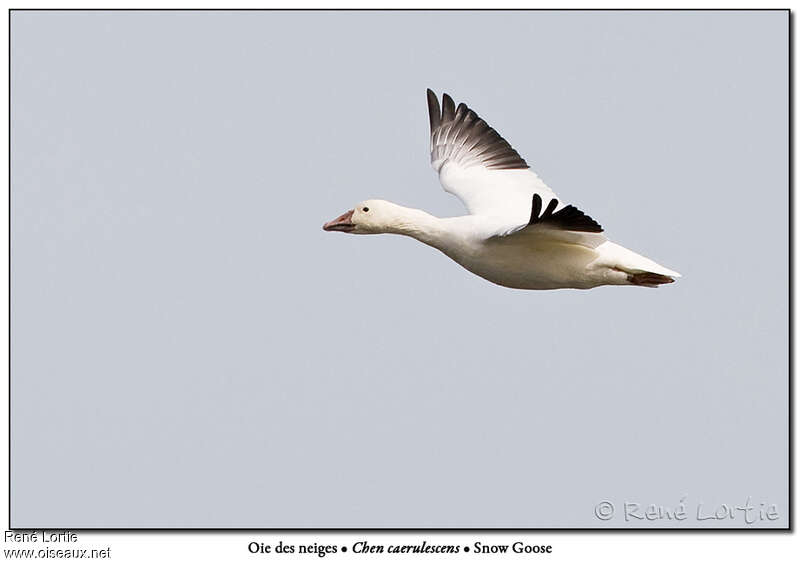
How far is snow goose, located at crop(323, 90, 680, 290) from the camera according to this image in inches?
409

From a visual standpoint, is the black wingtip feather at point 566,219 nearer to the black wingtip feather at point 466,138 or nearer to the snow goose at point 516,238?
the snow goose at point 516,238

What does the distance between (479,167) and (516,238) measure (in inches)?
82.7

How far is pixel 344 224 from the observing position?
37.2 ft

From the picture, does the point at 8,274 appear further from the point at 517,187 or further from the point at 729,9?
the point at 729,9

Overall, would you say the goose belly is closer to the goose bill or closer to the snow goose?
the snow goose

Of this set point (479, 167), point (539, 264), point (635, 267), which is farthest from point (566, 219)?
point (479, 167)

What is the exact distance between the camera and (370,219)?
11250 mm

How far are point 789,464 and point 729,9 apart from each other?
11.9 feet

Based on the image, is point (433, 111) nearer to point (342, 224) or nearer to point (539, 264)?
point (342, 224)
